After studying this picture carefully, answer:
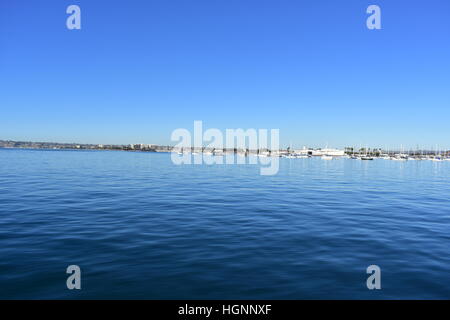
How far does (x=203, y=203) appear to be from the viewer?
27828mm

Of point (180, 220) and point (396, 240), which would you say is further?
point (180, 220)

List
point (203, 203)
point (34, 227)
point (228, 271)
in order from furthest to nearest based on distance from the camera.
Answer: point (203, 203)
point (34, 227)
point (228, 271)

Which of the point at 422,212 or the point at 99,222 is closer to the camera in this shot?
the point at 99,222

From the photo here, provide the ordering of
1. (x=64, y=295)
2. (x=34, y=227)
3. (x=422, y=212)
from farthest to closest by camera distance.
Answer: (x=422, y=212) → (x=34, y=227) → (x=64, y=295)
